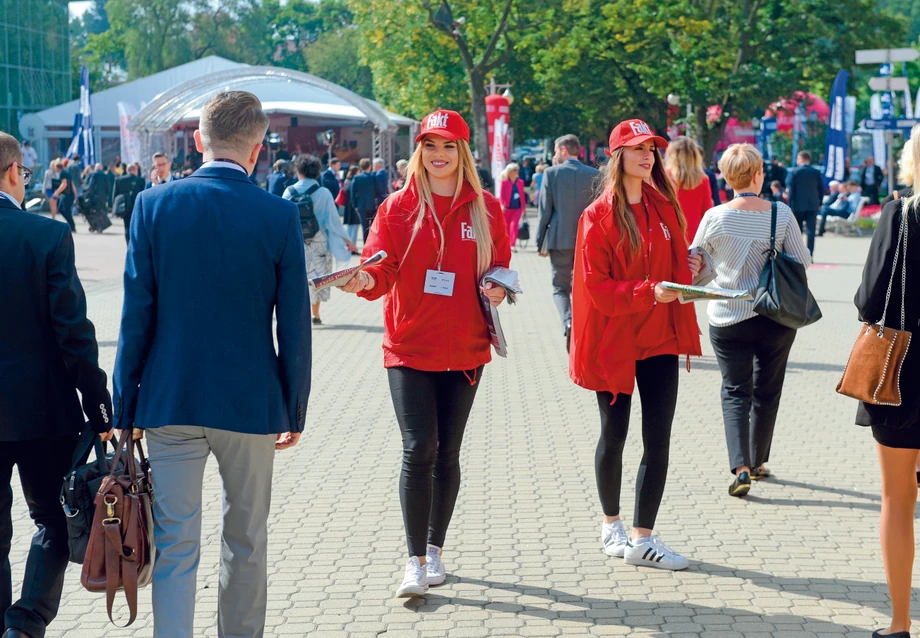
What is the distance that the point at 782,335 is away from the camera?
→ 6156 millimetres

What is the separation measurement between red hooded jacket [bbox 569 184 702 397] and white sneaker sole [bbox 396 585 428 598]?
110 centimetres

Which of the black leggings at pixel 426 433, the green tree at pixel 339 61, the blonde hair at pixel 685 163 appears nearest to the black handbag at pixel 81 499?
the black leggings at pixel 426 433

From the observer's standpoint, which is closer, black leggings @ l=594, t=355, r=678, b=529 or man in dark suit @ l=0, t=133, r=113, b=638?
man in dark suit @ l=0, t=133, r=113, b=638

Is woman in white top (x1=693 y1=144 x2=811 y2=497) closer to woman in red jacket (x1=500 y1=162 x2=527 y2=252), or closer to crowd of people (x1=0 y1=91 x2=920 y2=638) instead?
crowd of people (x1=0 y1=91 x2=920 y2=638)

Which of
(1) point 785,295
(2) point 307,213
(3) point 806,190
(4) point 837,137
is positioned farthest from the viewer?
(4) point 837,137

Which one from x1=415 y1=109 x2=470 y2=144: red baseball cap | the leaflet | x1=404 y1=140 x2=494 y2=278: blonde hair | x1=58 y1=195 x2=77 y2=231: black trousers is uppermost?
x1=415 y1=109 x2=470 y2=144: red baseball cap

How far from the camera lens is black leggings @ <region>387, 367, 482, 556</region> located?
451cm

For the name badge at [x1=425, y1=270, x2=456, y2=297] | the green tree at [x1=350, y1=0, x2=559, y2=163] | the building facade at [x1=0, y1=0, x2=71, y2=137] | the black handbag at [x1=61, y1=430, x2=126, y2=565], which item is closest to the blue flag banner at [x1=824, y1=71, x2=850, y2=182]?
the green tree at [x1=350, y1=0, x2=559, y2=163]

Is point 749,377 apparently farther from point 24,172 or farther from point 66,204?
point 66,204

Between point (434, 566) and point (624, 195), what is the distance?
1.73 metres

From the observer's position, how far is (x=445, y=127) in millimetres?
4625

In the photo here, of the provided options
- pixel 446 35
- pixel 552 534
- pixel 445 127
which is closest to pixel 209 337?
pixel 445 127

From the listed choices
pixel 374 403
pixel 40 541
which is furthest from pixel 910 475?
pixel 374 403

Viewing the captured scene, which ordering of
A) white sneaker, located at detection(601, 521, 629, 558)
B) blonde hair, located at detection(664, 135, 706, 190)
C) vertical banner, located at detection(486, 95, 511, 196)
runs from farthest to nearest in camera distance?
1. vertical banner, located at detection(486, 95, 511, 196)
2. blonde hair, located at detection(664, 135, 706, 190)
3. white sneaker, located at detection(601, 521, 629, 558)
